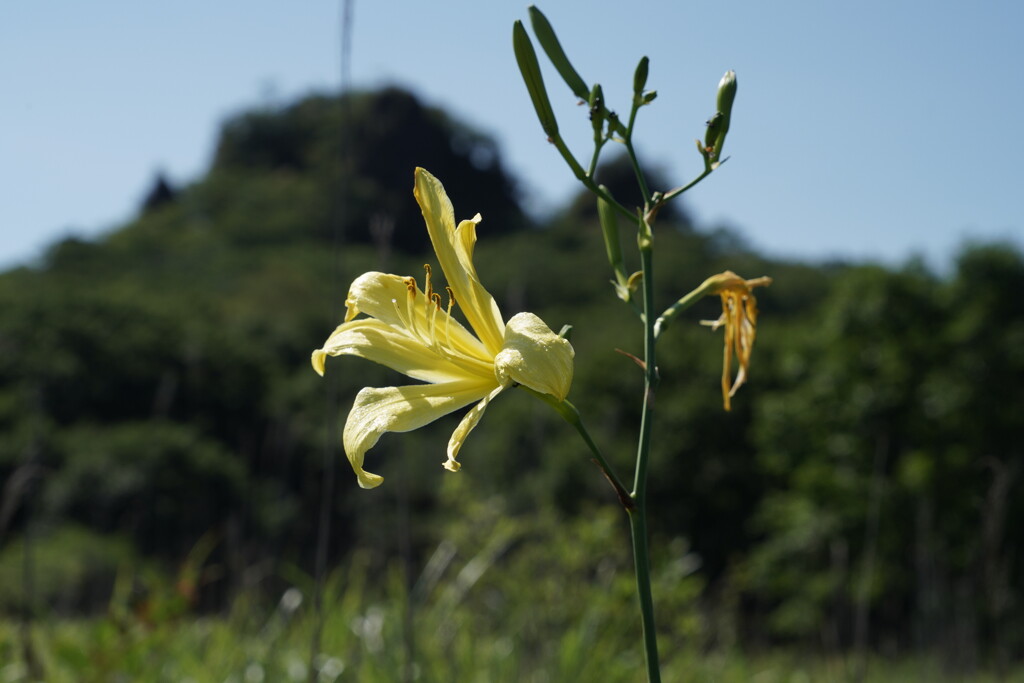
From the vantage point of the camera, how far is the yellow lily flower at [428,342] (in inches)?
39.2

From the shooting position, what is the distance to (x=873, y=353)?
1655 cm

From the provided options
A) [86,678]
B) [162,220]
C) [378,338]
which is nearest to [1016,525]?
[86,678]

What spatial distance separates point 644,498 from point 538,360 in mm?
161

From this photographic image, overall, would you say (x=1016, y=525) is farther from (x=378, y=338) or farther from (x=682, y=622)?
(x=378, y=338)

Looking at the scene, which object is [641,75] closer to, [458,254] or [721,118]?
[721,118]

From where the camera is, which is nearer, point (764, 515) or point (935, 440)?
point (935, 440)

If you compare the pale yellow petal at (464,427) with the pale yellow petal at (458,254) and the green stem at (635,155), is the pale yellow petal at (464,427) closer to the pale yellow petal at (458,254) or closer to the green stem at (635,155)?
the pale yellow petal at (458,254)

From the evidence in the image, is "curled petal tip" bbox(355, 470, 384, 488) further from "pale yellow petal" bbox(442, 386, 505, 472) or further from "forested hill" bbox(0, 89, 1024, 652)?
"forested hill" bbox(0, 89, 1024, 652)

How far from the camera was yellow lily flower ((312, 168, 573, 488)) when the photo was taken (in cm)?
100

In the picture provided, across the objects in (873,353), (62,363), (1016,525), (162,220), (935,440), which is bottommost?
(1016,525)

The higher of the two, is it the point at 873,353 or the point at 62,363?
the point at 62,363

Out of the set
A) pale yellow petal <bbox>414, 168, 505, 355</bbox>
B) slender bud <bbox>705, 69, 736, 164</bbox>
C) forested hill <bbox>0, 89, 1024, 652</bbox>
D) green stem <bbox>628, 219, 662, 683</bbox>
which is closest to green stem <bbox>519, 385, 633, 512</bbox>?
green stem <bbox>628, 219, 662, 683</bbox>

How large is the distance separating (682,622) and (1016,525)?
512 inches

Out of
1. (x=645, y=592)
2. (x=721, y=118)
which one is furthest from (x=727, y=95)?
(x=645, y=592)
